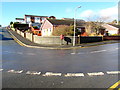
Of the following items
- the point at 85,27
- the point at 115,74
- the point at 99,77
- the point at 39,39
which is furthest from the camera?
the point at 85,27

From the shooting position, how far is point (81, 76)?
5496 mm

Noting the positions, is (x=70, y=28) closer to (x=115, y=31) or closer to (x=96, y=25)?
(x=96, y=25)

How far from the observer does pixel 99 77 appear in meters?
5.36

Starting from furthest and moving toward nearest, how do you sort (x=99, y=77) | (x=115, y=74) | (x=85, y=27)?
(x=85, y=27) → (x=115, y=74) → (x=99, y=77)

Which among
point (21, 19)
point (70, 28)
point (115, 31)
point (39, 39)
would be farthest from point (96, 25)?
point (21, 19)

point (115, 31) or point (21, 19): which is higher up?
point (21, 19)

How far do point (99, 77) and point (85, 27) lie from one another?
3262 centimetres

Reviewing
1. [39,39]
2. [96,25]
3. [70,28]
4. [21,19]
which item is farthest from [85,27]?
[21,19]

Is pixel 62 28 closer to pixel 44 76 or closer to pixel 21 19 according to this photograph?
pixel 44 76

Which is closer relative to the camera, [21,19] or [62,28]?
[62,28]

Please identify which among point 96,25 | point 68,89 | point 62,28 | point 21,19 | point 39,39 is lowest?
point 68,89

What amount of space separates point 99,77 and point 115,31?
1780 inches

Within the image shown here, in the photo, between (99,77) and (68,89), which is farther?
(99,77)

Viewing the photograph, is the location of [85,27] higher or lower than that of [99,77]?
higher
